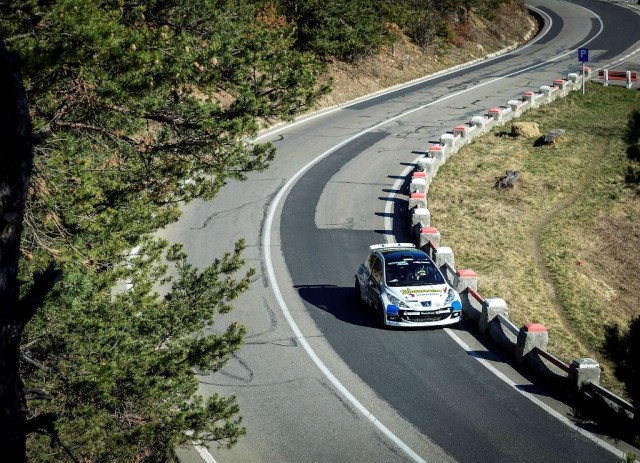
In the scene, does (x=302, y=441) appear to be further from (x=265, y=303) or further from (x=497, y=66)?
(x=497, y=66)

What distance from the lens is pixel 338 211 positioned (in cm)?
2714

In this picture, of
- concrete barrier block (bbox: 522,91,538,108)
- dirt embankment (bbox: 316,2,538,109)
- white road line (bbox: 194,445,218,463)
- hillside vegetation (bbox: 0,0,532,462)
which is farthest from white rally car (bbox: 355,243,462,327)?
concrete barrier block (bbox: 522,91,538,108)

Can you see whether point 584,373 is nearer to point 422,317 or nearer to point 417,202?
point 422,317

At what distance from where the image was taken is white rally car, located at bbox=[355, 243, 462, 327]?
Result: 18.3 m

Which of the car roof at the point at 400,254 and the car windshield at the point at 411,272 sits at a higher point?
the car roof at the point at 400,254

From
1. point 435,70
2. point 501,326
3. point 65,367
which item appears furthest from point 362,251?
point 435,70

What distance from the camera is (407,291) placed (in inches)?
727

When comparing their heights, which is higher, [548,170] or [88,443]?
[88,443]

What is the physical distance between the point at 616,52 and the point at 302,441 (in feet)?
166

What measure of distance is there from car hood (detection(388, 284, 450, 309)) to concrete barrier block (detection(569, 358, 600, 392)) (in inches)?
148

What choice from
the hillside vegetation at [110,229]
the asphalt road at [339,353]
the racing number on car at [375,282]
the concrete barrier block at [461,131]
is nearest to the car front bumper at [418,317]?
the asphalt road at [339,353]

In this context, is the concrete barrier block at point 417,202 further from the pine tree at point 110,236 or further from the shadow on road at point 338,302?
the pine tree at point 110,236

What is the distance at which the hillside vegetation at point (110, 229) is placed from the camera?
32.4 ft

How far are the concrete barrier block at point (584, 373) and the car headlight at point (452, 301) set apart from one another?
11.7 feet
